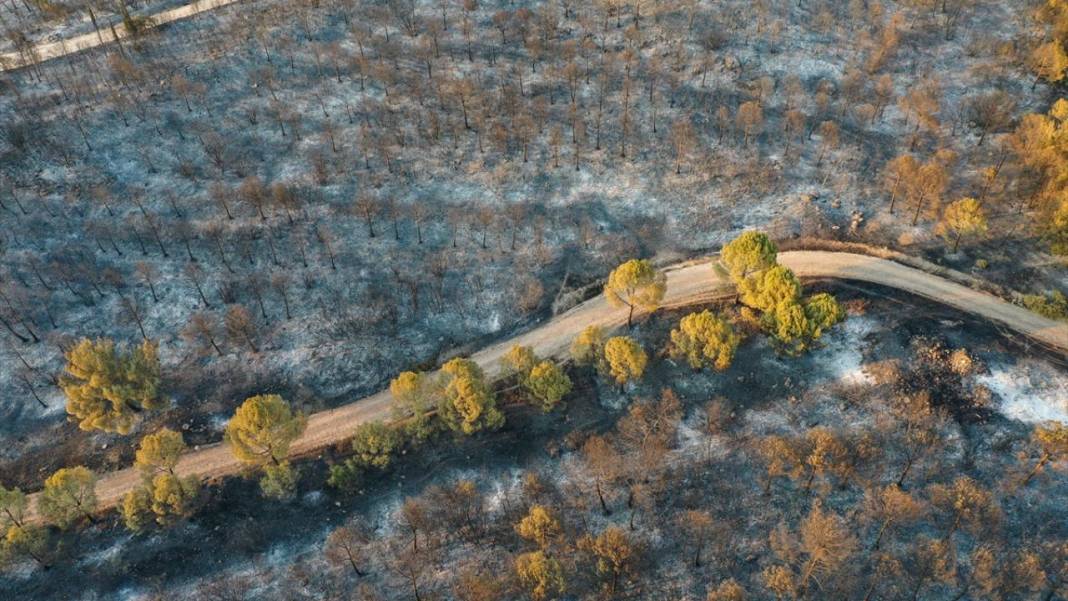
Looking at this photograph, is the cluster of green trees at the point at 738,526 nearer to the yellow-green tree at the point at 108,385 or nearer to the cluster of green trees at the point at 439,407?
the cluster of green trees at the point at 439,407

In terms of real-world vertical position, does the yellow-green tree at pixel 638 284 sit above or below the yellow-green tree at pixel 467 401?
above

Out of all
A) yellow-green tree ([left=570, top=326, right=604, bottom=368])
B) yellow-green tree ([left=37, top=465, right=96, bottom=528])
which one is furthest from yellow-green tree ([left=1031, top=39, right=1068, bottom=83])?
yellow-green tree ([left=37, top=465, right=96, bottom=528])

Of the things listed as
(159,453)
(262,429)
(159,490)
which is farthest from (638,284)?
(159,490)

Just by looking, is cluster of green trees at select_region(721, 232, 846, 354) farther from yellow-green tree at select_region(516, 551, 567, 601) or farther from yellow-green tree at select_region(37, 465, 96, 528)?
yellow-green tree at select_region(37, 465, 96, 528)

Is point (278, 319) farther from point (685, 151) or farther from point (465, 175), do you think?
point (685, 151)

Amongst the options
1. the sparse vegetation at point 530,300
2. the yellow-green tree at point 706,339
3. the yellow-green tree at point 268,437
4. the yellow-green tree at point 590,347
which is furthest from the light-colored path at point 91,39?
the yellow-green tree at point 706,339

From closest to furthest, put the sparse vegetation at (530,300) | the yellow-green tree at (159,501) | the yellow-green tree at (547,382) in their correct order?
the yellow-green tree at (159,501)
the sparse vegetation at (530,300)
the yellow-green tree at (547,382)

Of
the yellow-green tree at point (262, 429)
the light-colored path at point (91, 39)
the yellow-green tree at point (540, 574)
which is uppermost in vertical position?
the light-colored path at point (91, 39)
